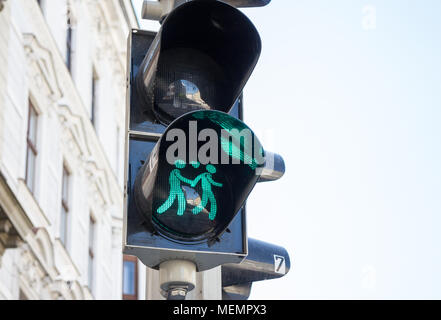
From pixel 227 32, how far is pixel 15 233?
13.7 meters

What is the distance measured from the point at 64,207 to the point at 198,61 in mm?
19105

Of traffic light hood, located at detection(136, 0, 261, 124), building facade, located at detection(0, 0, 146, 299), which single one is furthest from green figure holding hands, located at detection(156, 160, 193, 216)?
building facade, located at detection(0, 0, 146, 299)

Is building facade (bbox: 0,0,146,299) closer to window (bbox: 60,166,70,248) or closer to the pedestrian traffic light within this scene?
window (bbox: 60,166,70,248)

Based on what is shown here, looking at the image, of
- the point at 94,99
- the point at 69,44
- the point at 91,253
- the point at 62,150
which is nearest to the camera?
the point at 62,150

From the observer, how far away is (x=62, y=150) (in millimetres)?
23172

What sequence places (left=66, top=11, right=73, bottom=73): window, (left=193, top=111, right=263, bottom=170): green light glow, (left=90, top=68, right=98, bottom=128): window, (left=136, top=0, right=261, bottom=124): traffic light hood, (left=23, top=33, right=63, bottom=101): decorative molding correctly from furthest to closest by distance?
(left=90, top=68, right=98, bottom=128): window → (left=66, top=11, right=73, bottom=73): window → (left=23, top=33, right=63, bottom=101): decorative molding → (left=136, top=0, right=261, bottom=124): traffic light hood → (left=193, top=111, right=263, bottom=170): green light glow

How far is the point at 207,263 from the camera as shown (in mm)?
3959

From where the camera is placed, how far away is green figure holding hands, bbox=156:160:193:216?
3832mm

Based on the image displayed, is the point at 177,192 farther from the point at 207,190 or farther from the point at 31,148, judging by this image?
the point at 31,148

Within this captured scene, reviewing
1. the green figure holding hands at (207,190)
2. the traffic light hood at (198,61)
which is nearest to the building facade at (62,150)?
the traffic light hood at (198,61)

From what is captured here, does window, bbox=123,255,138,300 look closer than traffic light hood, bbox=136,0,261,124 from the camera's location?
No

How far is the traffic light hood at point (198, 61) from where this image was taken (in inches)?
161

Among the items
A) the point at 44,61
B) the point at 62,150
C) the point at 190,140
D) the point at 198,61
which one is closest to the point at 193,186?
the point at 190,140

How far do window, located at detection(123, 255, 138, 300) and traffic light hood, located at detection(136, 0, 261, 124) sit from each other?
1036 inches
